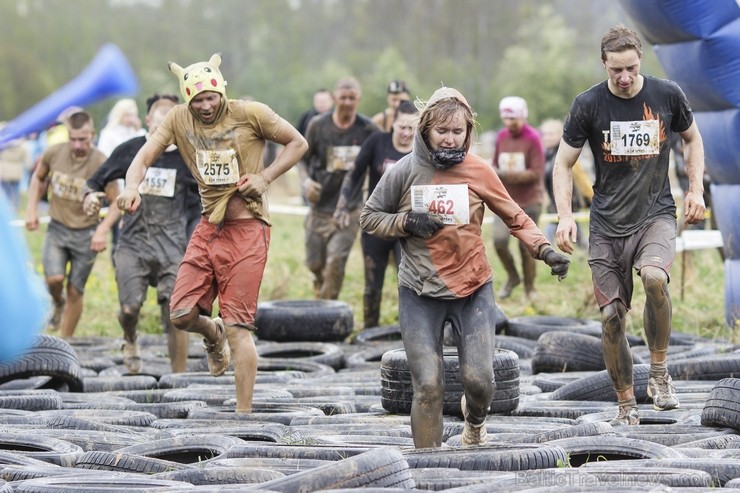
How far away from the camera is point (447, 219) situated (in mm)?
6867

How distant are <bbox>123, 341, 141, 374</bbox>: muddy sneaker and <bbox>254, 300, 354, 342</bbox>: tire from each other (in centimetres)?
218

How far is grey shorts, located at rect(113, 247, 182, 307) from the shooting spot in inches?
442

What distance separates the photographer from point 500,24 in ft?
311

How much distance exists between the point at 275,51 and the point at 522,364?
77603mm

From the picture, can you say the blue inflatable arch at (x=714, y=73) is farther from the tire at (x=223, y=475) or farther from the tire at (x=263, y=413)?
the tire at (x=223, y=475)

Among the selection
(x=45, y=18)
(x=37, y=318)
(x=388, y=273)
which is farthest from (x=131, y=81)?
(x=45, y=18)

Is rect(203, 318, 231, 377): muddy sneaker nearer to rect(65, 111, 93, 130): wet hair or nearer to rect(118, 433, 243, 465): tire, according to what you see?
rect(118, 433, 243, 465): tire

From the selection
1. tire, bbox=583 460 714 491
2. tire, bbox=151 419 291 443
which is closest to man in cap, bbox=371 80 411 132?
tire, bbox=151 419 291 443

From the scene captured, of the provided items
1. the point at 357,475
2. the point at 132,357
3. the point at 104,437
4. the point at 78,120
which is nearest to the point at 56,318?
the point at 78,120

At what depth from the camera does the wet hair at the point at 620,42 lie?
777 centimetres

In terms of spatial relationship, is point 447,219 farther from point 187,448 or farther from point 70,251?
point 70,251

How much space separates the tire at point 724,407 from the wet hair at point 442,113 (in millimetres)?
2095

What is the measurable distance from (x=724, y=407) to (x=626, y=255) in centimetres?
113

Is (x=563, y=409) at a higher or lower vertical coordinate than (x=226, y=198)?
lower
